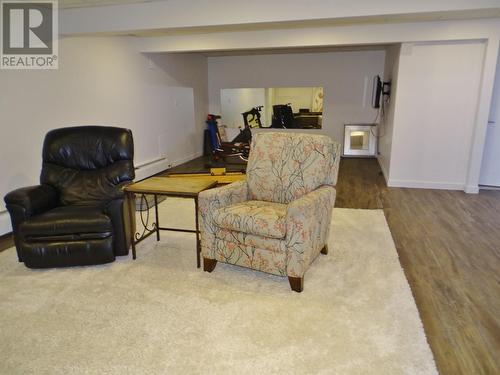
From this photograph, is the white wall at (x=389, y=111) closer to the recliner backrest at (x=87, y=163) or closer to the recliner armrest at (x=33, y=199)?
the recliner backrest at (x=87, y=163)

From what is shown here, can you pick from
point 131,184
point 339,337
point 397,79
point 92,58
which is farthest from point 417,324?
point 92,58

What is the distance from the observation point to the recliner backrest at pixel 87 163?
309 centimetres

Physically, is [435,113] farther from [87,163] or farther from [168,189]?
[87,163]

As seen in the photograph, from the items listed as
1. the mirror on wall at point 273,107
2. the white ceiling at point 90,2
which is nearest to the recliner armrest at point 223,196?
the white ceiling at point 90,2

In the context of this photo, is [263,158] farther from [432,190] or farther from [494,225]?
[432,190]

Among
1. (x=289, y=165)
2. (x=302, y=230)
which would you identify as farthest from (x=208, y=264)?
(x=289, y=165)

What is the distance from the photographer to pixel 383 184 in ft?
17.6

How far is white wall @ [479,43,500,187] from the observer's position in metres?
4.87

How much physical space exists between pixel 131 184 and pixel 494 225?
3598 mm

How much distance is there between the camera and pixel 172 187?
8.89 feet

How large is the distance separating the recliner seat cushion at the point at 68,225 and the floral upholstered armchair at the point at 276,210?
2.53 ft

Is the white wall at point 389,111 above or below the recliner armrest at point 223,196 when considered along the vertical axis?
above

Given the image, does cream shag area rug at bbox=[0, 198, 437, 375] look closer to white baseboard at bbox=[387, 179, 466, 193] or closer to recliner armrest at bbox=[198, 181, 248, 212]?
recliner armrest at bbox=[198, 181, 248, 212]

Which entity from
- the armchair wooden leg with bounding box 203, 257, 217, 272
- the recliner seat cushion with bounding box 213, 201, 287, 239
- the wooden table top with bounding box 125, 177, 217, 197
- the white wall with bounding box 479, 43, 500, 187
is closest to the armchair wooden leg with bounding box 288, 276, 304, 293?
the recliner seat cushion with bounding box 213, 201, 287, 239
